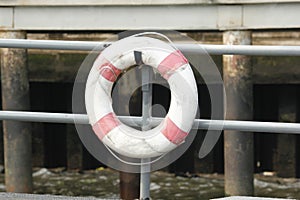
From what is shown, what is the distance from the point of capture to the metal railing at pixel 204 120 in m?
3.49

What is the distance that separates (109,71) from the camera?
12.3 feet

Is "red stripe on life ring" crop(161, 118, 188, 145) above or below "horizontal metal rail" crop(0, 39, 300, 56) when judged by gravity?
below

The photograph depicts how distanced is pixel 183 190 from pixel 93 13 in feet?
8.54

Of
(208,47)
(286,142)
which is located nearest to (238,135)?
(286,142)

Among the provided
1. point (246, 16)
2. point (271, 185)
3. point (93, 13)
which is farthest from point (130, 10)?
point (271, 185)

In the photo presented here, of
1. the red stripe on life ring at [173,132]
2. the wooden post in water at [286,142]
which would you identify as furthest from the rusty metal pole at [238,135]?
the red stripe on life ring at [173,132]

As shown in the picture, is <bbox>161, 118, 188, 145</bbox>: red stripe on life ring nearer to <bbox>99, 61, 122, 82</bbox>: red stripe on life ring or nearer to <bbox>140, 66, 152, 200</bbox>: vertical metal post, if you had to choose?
<bbox>140, 66, 152, 200</bbox>: vertical metal post

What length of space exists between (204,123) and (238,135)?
209 inches

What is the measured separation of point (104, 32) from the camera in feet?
31.4

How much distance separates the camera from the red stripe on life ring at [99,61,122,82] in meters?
3.74

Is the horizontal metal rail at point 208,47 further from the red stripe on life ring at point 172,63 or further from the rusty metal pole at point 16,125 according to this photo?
the rusty metal pole at point 16,125

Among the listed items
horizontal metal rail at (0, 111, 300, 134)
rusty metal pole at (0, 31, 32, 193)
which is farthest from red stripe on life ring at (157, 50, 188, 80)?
rusty metal pole at (0, 31, 32, 193)

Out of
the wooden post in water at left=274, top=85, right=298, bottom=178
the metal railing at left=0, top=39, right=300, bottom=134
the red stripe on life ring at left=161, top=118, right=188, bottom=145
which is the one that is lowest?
the wooden post in water at left=274, top=85, right=298, bottom=178

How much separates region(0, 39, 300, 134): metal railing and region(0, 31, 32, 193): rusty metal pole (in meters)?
5.80
